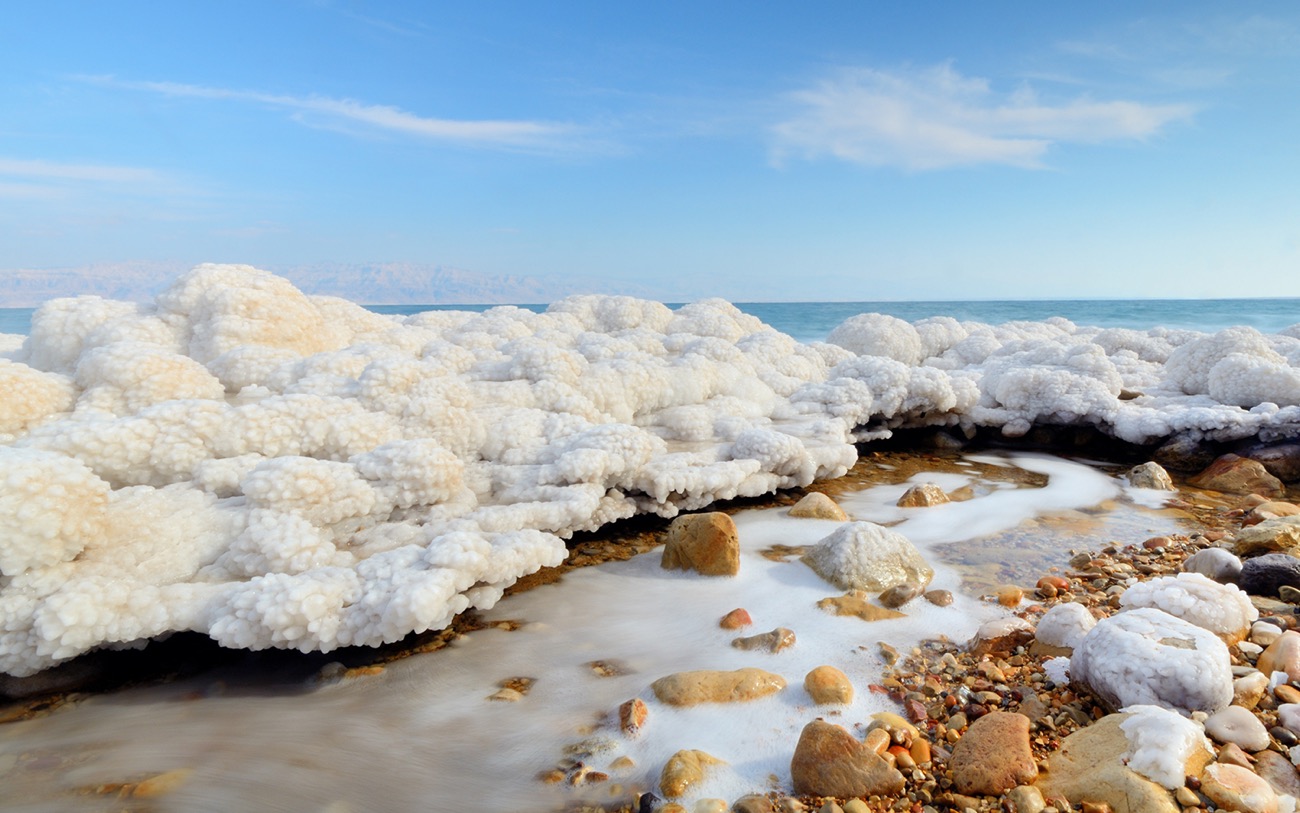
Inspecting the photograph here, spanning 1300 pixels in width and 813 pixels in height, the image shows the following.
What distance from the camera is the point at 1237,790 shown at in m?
1.53

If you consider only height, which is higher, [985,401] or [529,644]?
[985,401]

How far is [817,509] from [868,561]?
79 centimetres

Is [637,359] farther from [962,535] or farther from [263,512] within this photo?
[263,512]

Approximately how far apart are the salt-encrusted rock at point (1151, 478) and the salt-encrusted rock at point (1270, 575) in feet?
5.80

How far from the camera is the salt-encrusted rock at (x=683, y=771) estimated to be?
1676mm

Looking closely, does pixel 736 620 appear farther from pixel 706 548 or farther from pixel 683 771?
A: pixel 683 771

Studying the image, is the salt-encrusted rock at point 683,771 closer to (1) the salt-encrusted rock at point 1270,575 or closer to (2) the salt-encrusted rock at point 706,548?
(2) the salt-encrusted rock at point 706,548

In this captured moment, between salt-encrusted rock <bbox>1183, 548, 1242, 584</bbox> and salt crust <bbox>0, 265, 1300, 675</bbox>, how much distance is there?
5.45ft

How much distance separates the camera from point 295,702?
2.14 meters

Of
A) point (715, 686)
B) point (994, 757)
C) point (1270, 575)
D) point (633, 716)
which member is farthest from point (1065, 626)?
point (633, 716)

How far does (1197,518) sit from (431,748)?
160 inches

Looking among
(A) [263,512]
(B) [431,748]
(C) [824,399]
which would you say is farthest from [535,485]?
(C) [824,399]

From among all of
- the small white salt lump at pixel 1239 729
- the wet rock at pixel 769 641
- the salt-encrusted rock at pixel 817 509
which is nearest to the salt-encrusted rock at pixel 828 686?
the wet rock at pixel 769 641

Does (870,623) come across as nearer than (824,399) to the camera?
Yes
